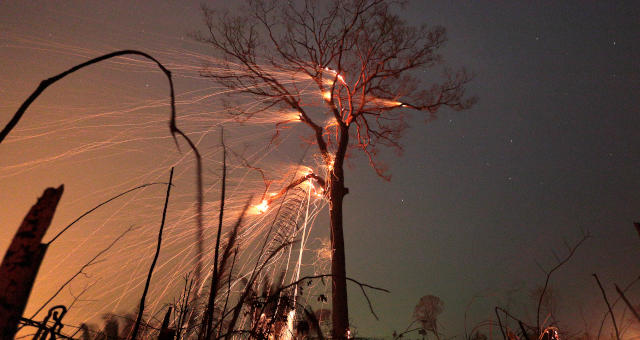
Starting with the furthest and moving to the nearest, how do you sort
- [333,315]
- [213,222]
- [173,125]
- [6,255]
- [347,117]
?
→ 1. [347,117]
2. [333,315]
3. [213,222]
4. [173,125]
5. [6,255]

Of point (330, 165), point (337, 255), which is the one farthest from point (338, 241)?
point (330, 165)

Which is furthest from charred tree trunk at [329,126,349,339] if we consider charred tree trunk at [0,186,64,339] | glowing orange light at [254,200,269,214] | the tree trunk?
charred tree trunk at [0,186,64,339]

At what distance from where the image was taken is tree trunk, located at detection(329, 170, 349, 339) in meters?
5.83

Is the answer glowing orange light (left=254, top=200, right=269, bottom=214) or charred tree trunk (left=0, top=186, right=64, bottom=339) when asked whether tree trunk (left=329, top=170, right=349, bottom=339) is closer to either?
glowing orange light (left=254, top=200, right=269, bottom=214)

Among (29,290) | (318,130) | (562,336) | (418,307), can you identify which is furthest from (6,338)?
(418,307)

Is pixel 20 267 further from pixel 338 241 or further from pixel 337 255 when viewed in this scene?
pixel 338 241

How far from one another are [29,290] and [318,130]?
24.9 ft

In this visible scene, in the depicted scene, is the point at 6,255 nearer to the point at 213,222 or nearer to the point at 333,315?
the point at 213,222

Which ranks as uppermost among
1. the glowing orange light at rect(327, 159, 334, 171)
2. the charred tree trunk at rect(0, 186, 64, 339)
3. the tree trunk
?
the glowing orange light at rect(327, 159, 334, 171)

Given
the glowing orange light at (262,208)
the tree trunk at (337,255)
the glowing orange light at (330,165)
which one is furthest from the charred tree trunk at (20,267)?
the glowing orange light at (330,165)

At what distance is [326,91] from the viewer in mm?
7859

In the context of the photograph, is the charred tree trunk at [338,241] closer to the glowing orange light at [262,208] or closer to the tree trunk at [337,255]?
the tree trunk at [337,255]

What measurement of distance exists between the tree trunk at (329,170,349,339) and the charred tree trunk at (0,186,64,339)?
5.05m

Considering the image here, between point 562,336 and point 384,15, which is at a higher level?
point 384,15
